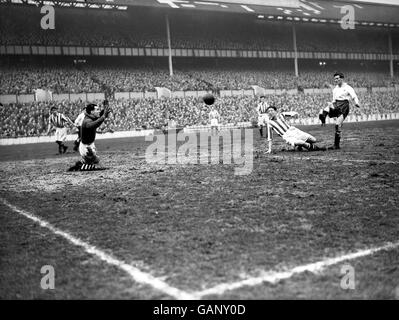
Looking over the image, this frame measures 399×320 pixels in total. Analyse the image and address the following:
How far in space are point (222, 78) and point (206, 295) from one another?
44544mm

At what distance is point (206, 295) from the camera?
9.77 feet

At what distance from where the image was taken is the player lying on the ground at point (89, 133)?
A: 34.7 ft

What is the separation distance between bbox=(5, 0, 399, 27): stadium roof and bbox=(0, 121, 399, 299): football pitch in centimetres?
3533

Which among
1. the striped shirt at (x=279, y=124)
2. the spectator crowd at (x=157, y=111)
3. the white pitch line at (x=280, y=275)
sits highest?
the spectator crowd at (x=157, y=111)

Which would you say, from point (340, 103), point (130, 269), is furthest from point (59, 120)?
point (130, 269)

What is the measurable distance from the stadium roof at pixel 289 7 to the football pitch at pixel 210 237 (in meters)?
35.3

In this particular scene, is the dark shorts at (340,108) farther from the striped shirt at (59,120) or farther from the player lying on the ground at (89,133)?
the striped shirt at (59,120)

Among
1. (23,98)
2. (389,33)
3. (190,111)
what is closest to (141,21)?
(190,111)

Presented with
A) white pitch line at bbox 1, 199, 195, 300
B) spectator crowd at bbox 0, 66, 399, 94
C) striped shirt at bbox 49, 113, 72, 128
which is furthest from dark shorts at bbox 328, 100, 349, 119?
spectator crowd at bbox 0, 66, 399, 94

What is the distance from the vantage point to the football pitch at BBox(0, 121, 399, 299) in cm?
320

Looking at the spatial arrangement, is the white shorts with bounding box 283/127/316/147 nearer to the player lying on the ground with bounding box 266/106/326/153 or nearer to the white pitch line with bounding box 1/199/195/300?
the player lying on the ground with bounding box 266/106/326/153

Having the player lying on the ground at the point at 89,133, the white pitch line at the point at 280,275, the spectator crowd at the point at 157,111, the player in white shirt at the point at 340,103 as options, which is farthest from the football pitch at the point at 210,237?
the spectator crowd at the point at 157,111

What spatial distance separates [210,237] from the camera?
4.39m
